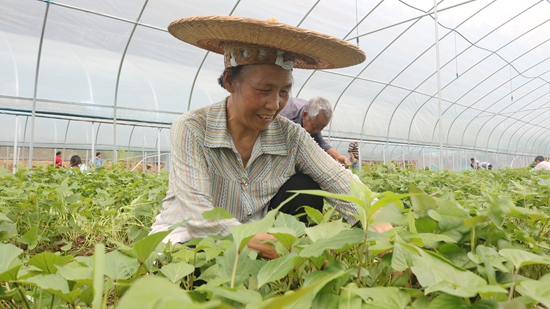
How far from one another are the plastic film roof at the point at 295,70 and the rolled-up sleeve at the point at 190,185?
748cm

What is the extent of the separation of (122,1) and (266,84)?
299 inches

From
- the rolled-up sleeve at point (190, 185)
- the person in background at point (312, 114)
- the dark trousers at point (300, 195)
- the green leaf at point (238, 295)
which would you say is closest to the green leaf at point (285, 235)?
the green leaf at point (238, 295)

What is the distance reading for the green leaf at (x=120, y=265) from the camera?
61 centimetres

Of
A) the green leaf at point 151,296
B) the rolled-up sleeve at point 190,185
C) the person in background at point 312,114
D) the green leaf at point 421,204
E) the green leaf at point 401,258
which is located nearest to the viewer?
the green leaf at point 151,296

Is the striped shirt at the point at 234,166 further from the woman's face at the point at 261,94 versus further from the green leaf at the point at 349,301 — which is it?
the green leaf at the point at 349,301

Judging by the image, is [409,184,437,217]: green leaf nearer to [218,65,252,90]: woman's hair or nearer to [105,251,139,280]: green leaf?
[105,251,139,280]: green leaf

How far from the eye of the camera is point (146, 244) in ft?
1.99

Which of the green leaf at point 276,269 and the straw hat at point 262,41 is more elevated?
the straw hat at point 262,41

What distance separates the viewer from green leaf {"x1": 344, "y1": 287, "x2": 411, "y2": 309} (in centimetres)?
47

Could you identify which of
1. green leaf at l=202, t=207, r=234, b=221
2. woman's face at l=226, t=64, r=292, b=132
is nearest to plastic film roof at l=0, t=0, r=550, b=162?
woman's face at l=226, t=64, r=292, b=132

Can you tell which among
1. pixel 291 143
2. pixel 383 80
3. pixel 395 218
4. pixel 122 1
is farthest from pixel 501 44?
pixel 395 218

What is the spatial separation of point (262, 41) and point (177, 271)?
1.26 meters

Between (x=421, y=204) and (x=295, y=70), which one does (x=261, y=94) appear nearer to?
(x=421, y=204)

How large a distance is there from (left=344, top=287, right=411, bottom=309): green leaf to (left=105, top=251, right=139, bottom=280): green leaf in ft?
1.20
